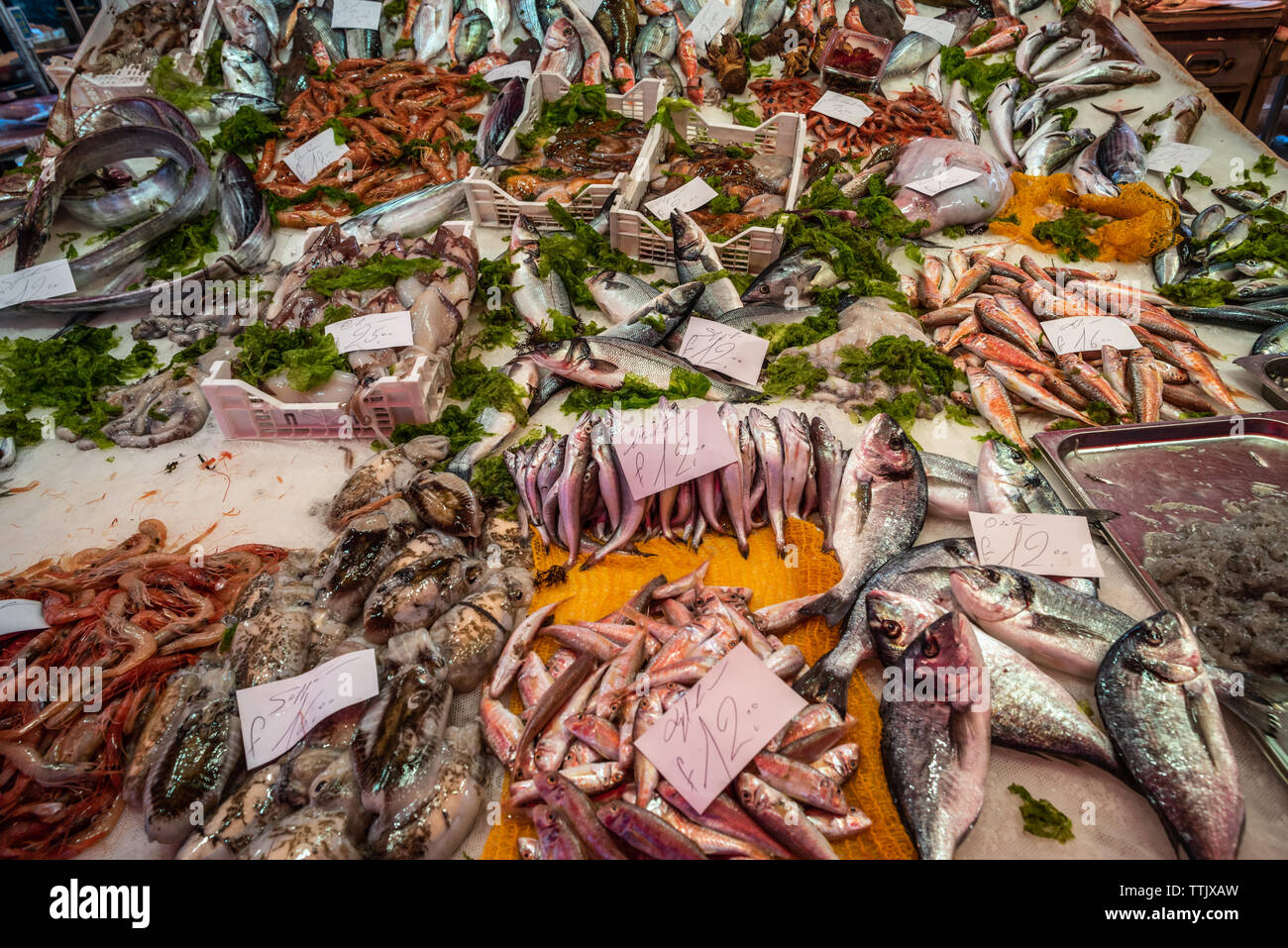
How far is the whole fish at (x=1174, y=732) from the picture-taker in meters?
1.73

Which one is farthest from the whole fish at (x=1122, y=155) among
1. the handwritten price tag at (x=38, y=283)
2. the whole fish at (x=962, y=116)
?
the handwritten price tag at (x=38, y=283)

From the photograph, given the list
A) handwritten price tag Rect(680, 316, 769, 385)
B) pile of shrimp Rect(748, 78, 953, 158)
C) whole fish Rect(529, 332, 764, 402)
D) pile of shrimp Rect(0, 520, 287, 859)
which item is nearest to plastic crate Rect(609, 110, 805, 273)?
pile of shrimp Rect(748, 78, 953, 158)

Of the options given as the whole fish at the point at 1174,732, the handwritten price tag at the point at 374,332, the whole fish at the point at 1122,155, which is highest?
the whole fish at the point at 1122,155

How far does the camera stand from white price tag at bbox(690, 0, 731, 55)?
18.6ft

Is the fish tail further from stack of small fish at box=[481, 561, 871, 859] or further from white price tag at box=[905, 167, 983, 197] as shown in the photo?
white price tag at box=[905, 167, 983, 197]

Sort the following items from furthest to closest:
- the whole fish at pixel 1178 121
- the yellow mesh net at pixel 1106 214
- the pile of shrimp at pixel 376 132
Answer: the whole fish at pixel 1178 121 < the pile of shrimp at pixel 376 132 < the yellow mesh net at pixel 1106 214

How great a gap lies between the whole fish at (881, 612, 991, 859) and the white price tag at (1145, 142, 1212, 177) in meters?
4.58

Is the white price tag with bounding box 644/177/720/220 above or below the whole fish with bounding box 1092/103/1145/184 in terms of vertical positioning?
below

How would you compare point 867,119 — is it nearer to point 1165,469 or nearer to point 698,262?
point 698,262

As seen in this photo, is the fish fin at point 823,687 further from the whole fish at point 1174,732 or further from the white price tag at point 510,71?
the white price tag at point 510,71

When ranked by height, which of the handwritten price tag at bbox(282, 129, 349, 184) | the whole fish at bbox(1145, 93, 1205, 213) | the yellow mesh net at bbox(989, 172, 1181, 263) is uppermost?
the whole fish at bbox(1145, 93, 1205, 213)

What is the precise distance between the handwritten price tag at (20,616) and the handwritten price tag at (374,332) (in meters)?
1.54

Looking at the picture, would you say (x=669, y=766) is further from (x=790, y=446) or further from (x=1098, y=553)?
(x=1098, y=553)

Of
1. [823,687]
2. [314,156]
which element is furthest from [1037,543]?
[314,156]
